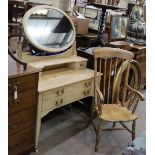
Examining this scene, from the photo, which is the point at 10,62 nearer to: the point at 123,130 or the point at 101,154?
the point at 101,154

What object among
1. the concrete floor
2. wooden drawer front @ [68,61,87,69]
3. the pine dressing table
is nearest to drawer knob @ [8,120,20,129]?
→ the pine dressing table

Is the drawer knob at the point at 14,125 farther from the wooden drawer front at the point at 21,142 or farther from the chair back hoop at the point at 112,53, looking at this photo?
the chair back hoop at the point at 112,53

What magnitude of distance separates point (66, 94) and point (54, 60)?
40 cm

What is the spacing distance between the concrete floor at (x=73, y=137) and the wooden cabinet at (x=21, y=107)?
24 cm

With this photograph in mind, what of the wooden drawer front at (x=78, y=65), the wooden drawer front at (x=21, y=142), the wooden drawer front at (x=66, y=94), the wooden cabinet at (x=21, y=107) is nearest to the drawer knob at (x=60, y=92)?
the wooden drawer front at (x=66, y=94)

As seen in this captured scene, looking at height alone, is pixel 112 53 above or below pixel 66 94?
above

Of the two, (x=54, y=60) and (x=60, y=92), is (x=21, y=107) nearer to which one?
(x=60, y=92)

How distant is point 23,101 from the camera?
1.78 metres

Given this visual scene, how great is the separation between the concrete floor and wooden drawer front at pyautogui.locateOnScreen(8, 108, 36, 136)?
1.11ft

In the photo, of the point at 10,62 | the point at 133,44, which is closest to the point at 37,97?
the point at 10,62

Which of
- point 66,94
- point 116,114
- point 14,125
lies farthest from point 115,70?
point 14,125

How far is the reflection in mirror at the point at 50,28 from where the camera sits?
228 cm
